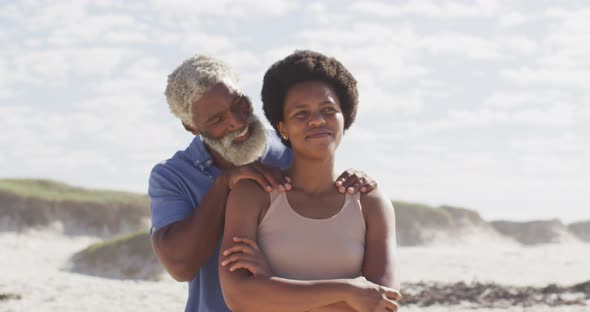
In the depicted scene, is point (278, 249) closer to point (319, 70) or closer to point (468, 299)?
point (319, 70)

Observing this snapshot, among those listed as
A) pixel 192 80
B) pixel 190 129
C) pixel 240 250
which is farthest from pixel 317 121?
pixel 190 129

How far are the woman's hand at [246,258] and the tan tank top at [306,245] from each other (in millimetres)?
64

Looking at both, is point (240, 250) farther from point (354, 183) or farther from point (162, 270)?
point (162, 270)

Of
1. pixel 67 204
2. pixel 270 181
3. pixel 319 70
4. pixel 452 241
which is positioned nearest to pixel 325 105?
pixel 319 70

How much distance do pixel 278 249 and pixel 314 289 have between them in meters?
0.23

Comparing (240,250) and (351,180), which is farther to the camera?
(351,180)

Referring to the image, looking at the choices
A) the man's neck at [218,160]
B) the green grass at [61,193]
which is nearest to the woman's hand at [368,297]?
the man's neck at [218,160]

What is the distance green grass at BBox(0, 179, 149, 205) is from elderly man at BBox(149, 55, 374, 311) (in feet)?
70.2

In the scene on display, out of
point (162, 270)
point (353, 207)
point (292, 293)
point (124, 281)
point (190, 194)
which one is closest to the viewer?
point (292, 293)

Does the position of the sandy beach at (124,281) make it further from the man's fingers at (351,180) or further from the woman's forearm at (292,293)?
the woman's forearm at (292,293)

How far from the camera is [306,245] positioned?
3273 mm

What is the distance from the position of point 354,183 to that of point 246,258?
59 cm

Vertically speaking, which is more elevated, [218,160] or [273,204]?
[218,160]

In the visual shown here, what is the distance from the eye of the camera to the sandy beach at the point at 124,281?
10.8 meters
